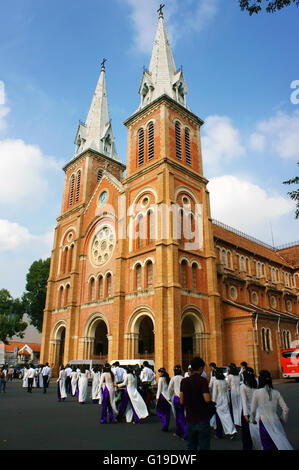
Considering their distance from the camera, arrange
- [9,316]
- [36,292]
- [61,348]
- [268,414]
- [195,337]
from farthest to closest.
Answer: [36,292], [9,316], [61,348], [195,337], [268,414]

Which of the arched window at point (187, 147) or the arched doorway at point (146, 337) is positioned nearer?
the arched doorway at point (146, 337)

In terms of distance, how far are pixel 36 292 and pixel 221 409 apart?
44.9m

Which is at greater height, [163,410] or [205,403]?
[205,403]

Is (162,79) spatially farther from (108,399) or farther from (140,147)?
(108,399)

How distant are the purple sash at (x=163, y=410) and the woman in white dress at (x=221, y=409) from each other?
5.14ft

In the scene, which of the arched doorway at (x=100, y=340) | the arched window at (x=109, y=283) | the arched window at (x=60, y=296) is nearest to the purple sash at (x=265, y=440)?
the arched window at (x=109, y=283)

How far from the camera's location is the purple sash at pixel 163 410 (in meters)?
10.3

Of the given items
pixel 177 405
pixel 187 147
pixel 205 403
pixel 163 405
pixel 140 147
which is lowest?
pixel 163 405

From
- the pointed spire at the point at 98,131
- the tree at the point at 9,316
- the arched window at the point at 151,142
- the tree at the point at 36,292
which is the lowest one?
the tree at the point at 9,316

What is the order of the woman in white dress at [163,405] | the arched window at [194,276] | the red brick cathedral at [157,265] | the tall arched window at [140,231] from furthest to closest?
the tall arched window at [140,231] → the arched window at [194,276] → the red brick cathedral at [157,265] → the woman in white dress at [163,405]

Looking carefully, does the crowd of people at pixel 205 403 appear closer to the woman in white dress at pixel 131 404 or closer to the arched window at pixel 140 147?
the woman in white dress at pixel 131 404

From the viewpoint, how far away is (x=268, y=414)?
20.8 feet

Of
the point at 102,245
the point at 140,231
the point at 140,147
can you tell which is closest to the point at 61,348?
the point at 102,245

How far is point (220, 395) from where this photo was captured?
981 cm
